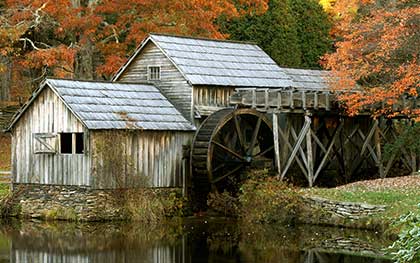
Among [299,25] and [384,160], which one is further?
[299,25]

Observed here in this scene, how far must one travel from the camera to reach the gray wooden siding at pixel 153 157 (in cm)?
2572

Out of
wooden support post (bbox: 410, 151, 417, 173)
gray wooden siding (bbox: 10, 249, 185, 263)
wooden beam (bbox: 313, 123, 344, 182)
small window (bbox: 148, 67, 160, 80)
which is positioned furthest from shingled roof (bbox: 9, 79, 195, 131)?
wooden support post (bbox: 410, 151, 417, 173)

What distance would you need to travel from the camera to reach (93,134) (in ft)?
83.8

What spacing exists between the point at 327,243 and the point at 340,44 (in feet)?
30.7

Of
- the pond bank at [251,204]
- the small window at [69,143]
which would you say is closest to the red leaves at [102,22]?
the small window at [69,143]

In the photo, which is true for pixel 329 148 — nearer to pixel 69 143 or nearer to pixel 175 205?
pixel 175 205

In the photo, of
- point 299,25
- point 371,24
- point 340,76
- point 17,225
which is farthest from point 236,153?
point 299,25

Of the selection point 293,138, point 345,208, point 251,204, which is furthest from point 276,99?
point 345,208

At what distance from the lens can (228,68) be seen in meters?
29.7

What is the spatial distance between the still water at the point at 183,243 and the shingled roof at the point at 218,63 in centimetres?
582

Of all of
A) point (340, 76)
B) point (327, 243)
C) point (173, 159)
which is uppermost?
point (340, 76)

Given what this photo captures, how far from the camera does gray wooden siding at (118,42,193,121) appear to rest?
28.3 m

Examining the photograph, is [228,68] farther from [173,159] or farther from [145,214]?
[145,214]

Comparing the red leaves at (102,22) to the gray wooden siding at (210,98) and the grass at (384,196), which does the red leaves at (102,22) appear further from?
the grass at (384,196)
